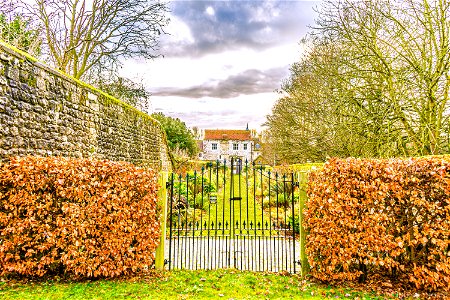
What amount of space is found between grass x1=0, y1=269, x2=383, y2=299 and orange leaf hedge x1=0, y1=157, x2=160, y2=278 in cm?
19

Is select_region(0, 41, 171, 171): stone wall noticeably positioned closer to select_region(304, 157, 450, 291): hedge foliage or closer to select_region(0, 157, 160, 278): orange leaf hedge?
select_region(0, 157, 160, 278): orange leaf hedge

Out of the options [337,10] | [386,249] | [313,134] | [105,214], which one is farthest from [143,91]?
[386,249]

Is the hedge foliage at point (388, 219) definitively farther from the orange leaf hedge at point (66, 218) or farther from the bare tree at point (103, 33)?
the bare tree at point (103, 33)

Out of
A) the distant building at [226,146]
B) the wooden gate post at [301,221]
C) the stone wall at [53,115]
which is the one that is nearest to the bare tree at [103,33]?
the stone wall at [53,115]

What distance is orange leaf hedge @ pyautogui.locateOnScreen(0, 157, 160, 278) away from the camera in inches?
149

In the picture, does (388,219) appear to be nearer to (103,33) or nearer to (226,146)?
(103,33)

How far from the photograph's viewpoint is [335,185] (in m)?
4.07

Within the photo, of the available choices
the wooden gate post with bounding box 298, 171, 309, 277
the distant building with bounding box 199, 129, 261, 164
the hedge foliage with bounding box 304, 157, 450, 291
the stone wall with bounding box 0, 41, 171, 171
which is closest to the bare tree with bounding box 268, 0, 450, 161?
the hedge foliage with bounding box 304, 157, 450, 291

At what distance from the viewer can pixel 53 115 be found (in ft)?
20.3

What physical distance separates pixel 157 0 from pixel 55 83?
847cm

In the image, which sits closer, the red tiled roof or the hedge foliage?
the hedge foliage

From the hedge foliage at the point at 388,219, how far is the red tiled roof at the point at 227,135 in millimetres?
51334

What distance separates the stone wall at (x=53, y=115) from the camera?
4.84 meters

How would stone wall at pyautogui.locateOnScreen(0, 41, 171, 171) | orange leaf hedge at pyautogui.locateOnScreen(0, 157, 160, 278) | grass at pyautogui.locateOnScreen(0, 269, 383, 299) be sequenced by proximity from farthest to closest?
stone wall at pyautogui.locateOnScreen(0, 41, 171, 171) < orange leaf hedge at pyautogui.locateOnScreen(0, 157, 160, 278) < grass at pyautogui.locateOnScreen(0, 269, 383, 299)
